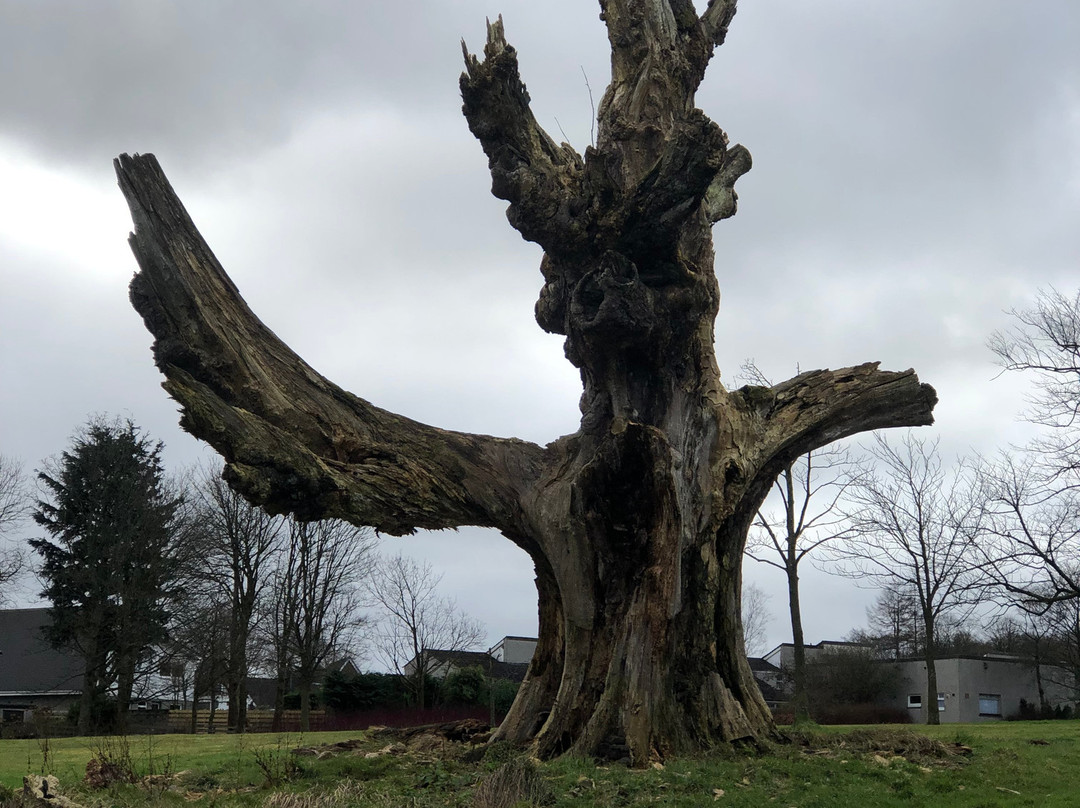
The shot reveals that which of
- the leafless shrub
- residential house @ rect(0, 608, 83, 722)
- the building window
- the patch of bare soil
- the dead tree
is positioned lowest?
the building window

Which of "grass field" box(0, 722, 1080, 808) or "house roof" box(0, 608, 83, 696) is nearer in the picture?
"grass field" box(0, 722, 1080, 808)

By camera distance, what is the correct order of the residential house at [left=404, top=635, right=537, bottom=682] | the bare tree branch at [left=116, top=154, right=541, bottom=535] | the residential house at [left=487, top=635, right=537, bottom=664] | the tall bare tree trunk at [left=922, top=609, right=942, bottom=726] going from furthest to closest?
the residential house at [left=487, top=635, right=537, bottom=664]
the residential house at [left=404, top=635, right=537, bottom=682]
the tall bare tree trunk at [left=922, top=609, right=942, bottom=726]
the bare tree branch at [left=116, top=154, right=541, bottom=535]

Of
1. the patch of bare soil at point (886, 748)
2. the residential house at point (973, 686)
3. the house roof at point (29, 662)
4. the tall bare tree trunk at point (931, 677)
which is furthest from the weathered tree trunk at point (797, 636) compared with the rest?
the house roof at point (29, 662)

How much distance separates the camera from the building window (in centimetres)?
4038

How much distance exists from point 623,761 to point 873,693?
35.0m

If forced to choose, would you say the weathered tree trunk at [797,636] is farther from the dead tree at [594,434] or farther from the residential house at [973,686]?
the residential house at [973,686]

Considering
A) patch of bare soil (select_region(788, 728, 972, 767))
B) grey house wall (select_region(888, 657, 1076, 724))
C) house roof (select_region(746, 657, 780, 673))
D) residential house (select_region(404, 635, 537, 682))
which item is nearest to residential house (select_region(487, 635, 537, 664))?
residential house (select_region(404, 635, 537, 682))

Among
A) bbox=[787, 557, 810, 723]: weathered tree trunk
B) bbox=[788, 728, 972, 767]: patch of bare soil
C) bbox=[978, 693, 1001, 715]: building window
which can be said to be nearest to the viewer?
bbox=[788, 728, 972, 767]: patch of bare soil

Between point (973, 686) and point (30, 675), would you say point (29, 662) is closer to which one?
point (30, 675)

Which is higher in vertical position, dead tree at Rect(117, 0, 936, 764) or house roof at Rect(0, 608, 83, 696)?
A: dead tree at Rect(117, 0, 936, 764)

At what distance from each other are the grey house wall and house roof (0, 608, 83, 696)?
3478 centimetres

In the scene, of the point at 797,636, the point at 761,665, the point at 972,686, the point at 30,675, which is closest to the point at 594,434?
the point at 797,636

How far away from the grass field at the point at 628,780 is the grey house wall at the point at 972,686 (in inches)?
1303

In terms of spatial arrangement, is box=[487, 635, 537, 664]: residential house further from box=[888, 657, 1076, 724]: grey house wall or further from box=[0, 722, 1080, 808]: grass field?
box=[0, 722, 1080, 808]: grass field
